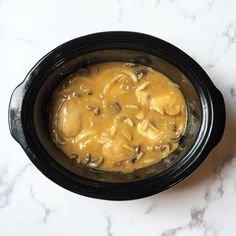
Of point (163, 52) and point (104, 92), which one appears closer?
point (163, 52)

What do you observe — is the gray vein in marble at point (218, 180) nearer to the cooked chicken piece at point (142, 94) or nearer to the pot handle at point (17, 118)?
the cooked chicken piece at point (142, 94)

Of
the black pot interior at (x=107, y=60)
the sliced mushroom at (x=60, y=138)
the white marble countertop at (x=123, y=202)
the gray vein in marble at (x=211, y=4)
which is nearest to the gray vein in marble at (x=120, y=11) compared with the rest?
the white marble countertop at (x=123, y=202)

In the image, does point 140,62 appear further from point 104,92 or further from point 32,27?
point 32,27

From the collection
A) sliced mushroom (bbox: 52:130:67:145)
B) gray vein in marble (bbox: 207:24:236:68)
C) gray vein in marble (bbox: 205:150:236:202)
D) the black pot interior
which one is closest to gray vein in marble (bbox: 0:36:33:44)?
the black pot interior

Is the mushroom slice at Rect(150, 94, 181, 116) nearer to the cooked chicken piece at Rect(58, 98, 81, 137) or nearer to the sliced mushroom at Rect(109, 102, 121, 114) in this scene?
the sliced mushroom at Rect(109, 102, 121, 114)

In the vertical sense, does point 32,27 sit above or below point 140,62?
above

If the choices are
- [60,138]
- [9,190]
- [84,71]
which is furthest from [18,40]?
[9,190]

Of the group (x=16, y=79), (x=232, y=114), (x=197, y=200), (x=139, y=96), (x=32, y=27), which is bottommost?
(x=197, y=200)

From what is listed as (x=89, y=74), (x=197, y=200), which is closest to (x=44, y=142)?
(x=89, y=74)
